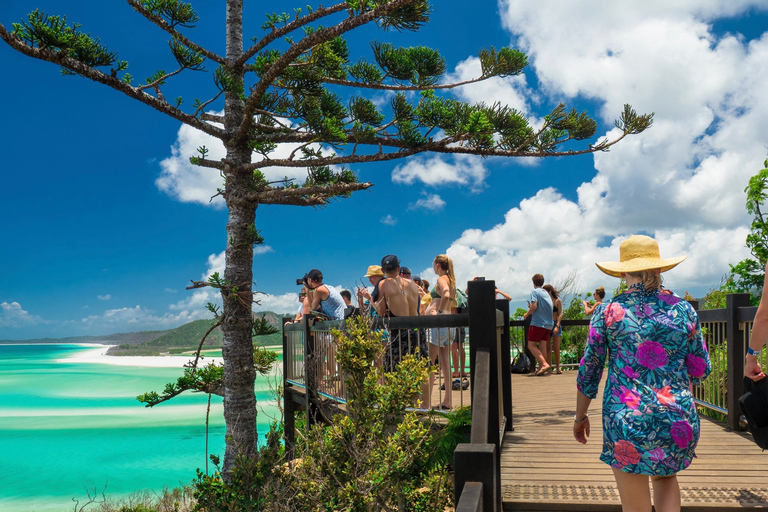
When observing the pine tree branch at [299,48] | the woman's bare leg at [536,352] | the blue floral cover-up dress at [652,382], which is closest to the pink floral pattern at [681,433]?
the blue floral cover-up dress at [652,382]

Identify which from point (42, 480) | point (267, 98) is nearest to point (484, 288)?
point (267, 98)

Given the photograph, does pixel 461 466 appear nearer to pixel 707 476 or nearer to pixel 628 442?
pixel 628 442

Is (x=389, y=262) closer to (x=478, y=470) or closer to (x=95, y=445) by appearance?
(x=478, y=470)

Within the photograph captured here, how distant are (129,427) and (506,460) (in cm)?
4203

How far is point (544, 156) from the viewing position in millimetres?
9633

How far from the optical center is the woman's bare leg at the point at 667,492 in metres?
2.60

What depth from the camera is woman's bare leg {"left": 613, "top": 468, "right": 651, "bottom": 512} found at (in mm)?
2582

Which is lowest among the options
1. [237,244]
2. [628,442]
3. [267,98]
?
[628,442]

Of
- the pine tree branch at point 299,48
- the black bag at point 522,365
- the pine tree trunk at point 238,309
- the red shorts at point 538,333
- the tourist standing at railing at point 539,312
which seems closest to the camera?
the pine tree branch at point 299,48

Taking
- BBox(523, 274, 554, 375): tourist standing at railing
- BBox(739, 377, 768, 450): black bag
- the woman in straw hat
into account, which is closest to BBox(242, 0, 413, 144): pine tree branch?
the woman in straw hat

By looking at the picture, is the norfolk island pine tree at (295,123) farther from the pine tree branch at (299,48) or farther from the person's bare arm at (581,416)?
the person's bare arm at (581,416)

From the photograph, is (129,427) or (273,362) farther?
(129,427)

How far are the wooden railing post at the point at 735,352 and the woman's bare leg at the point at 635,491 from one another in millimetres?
4161

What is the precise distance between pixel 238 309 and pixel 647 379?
318 inches
